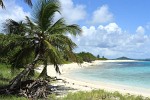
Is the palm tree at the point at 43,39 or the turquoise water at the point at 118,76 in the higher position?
the palm tree at the point at 43,39

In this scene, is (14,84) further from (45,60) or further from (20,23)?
(20,23)

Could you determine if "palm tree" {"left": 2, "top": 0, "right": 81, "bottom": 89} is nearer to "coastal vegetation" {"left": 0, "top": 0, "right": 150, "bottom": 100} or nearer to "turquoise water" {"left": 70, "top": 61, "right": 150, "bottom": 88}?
"coastal vegetation" {"left": 0, "top": 0, "right": 150, "bottom": 100}

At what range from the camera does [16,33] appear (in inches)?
639

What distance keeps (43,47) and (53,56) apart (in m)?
0.72

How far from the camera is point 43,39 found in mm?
15578

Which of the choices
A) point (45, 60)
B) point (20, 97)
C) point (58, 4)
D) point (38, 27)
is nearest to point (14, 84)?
point (20, 97)

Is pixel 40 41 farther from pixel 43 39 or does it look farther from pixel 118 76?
pixel 118 76

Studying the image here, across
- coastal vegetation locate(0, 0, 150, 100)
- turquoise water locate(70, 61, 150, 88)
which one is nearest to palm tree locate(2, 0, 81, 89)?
coastal vegetation locate(0, 0, 150, 100)

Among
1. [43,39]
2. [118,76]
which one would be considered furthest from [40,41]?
[118,76]

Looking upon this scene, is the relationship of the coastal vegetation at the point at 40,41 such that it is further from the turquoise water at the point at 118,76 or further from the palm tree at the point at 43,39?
the turquoise water at the point at 118,76

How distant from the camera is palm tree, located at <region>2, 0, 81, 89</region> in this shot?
15.6 m

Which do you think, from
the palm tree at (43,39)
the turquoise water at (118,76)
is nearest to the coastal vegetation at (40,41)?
the palm tree at (43,39)

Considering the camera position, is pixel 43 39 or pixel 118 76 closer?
pixel 43 39

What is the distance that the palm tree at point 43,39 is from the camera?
15555 millimetres
